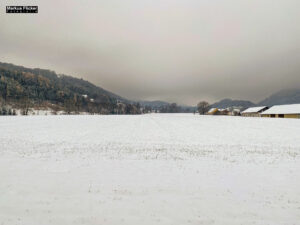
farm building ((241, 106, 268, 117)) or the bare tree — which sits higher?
the bare tree

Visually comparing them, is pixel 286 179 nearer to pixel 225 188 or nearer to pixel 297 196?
pixel 297 196

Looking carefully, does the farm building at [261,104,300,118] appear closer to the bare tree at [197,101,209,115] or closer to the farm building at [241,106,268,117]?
the farm building at [241,106,268,117]

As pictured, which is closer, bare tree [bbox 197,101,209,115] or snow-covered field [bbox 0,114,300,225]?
snow-covered field [bbox 0,114,300,225]

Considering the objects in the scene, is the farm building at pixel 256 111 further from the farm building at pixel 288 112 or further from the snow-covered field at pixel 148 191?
the snow-covered field at pixel 148 191

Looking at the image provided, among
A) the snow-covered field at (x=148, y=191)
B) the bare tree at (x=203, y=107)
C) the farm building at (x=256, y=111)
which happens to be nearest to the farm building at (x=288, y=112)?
the farm building at (x=256, y=111)

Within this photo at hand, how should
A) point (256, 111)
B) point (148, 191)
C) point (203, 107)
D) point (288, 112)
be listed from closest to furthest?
point (148, 191) → point (288, 112) → point (256, 111) → point (203, 107)

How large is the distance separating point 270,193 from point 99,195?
22.3 feet

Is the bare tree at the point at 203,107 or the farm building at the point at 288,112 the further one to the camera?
the bare tree at the point at 203,107

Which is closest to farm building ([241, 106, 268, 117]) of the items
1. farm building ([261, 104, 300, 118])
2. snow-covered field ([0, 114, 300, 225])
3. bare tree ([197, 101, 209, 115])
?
farm building ([261, 104, 300, 118])

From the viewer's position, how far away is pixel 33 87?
189 m

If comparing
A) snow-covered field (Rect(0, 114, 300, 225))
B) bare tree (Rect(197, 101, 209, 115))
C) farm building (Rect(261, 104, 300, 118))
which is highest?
bare tree (Rect(197, 101, 209, 115))

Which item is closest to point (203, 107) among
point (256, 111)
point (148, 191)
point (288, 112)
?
point (256, 111)

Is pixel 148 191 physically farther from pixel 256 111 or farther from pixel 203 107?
pixel 203 107

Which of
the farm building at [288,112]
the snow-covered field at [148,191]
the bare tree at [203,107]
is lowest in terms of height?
the snow-covered field at [148,191]
